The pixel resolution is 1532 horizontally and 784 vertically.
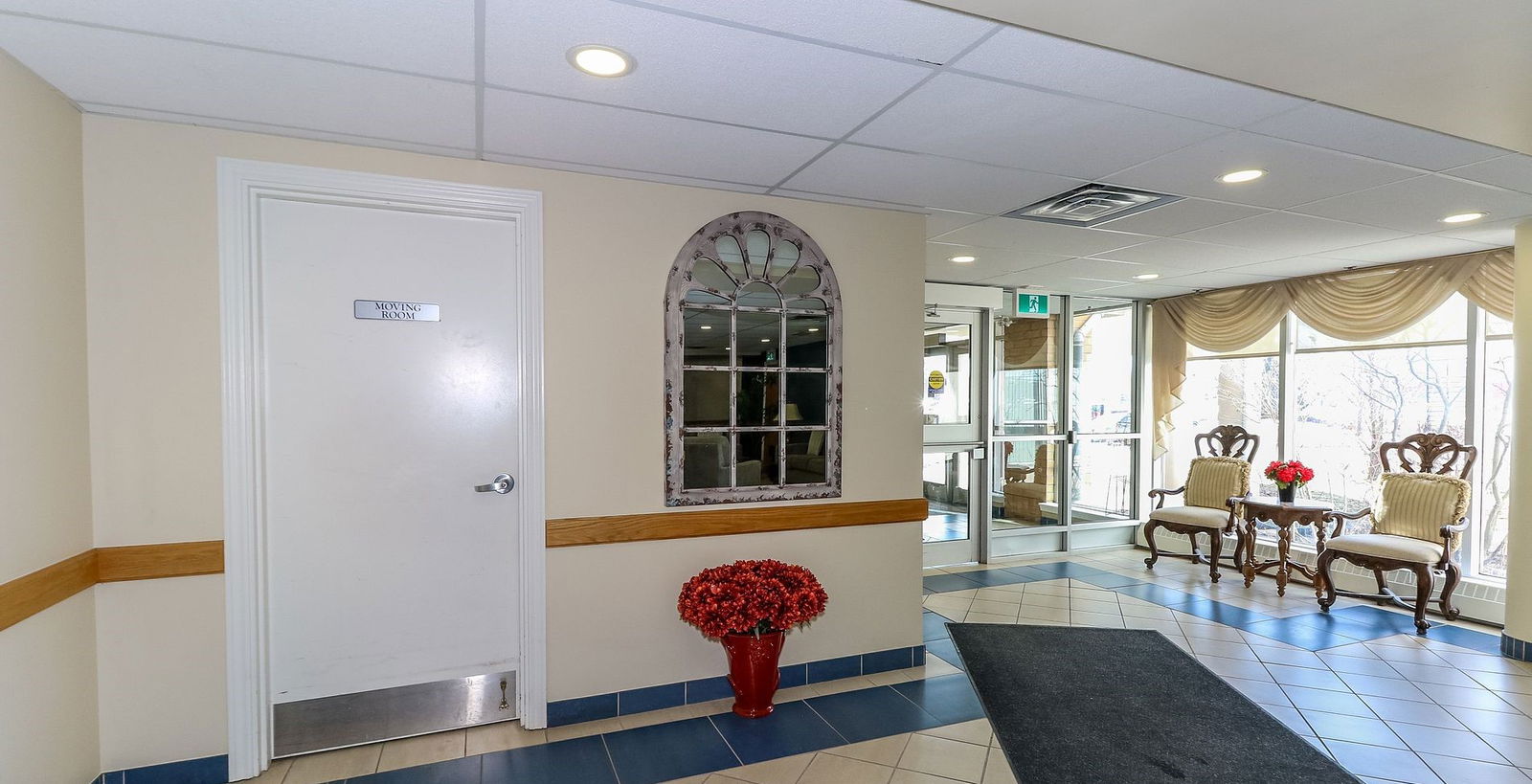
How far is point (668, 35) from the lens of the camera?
2.01 m

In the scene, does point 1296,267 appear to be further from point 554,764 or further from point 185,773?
point 185,773

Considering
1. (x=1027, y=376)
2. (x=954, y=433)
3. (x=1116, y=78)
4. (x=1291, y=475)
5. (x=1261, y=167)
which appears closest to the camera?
(x=1116, y=78)

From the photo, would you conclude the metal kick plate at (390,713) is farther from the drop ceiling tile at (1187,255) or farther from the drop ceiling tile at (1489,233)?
the drop ceiling tile at (1489,233)

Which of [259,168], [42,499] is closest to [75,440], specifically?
[42,499]

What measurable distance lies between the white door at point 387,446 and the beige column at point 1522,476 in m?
5.49

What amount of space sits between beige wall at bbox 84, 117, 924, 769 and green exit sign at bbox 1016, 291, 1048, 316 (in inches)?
117

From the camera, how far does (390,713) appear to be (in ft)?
9.89

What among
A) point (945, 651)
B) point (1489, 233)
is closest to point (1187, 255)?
point (1489, 233)

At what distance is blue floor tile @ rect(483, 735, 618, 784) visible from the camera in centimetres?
277

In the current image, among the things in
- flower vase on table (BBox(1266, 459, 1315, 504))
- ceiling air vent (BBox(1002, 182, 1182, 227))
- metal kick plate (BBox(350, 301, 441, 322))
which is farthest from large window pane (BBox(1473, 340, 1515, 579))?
metal kick plate (BBox(350, 301, 441, 322))

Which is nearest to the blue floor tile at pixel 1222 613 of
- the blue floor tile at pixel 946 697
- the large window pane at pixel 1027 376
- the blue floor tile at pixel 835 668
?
the large window pane at pixel 1027 376

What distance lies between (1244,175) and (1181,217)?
0.78m

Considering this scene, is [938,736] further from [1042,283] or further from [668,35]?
[1042,283]

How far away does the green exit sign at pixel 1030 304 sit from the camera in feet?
21.7
